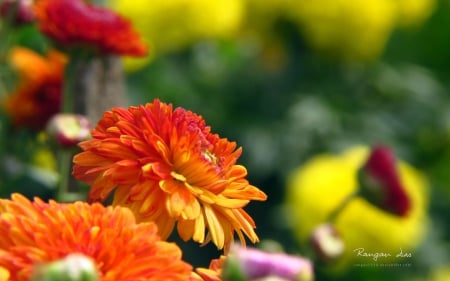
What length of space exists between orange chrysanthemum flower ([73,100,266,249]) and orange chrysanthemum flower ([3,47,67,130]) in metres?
0.63

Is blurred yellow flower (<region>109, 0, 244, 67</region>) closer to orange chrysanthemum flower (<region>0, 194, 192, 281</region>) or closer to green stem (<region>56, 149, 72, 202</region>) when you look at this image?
green stem (<region>56, 149, 72, 202</region>)

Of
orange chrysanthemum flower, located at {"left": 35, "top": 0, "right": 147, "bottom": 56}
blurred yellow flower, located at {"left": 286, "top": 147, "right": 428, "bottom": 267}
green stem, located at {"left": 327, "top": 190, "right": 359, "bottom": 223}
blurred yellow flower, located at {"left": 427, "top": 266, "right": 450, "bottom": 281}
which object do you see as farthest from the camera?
blurred yellow flower, located at {"left": 427, "top": 266, "right": 450, "bottom": 281}

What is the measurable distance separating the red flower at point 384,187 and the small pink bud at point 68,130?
0.40m

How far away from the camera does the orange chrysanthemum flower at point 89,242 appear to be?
28.1 inches

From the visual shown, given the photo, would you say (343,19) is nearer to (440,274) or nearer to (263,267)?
(440,274)

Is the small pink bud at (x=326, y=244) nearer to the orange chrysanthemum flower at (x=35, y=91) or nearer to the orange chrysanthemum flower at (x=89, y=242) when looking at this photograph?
the orange chrysanthemum flower at (x=35, y=91)

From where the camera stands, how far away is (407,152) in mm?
3021

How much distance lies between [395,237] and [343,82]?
2.94 ft

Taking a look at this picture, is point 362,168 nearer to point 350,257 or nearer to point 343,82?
point 350,257

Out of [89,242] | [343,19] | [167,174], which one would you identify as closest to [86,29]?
[167,174]

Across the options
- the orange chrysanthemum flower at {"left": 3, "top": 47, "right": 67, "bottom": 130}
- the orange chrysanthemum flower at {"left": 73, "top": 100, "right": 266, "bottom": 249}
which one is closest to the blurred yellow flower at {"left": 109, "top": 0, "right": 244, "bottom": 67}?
the orange chrysanthemum flower at {"left": 3, "top": 47, "right": 67, "bottom": 130}

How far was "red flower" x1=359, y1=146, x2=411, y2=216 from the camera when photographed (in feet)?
4.92

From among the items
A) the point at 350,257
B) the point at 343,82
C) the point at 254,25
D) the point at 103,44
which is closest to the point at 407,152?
the point at 343,82

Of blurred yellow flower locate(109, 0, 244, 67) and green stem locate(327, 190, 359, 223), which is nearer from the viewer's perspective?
green stem locate(327, 190, 359, 223)
